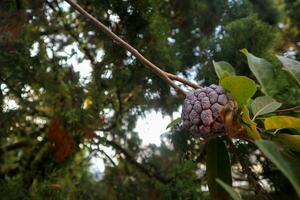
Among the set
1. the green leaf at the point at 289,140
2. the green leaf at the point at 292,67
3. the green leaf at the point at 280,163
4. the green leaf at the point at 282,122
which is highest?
the green leaf at the point at 292,67

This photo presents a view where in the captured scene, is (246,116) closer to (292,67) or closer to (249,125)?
(249,125)

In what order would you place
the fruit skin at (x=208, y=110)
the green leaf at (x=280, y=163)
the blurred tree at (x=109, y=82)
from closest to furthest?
the green leaf at (x=280, y=163), the fruit skin at (x=208, y=110), the blurred tree at (x=109, y=82)

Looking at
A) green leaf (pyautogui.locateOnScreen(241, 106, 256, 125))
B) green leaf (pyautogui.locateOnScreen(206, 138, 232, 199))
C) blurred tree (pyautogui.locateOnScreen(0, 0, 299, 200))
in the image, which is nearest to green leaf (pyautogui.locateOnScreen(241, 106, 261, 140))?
green leaf (pyautogui.locateOnScreen(241, 106, 256, 125))

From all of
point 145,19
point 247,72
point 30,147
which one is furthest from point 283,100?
point 30,147

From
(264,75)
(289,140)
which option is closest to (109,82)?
(264,75)

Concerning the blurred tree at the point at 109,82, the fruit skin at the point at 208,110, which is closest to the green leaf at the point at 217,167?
the fruit skin at the point at 208,110

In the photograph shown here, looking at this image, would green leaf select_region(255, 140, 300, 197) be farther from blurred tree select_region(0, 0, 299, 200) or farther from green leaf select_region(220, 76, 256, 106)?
blurred tree select_region(0, 0, 299, 200)

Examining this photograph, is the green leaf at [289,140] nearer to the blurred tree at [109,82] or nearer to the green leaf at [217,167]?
the green leaf at [217,167]
